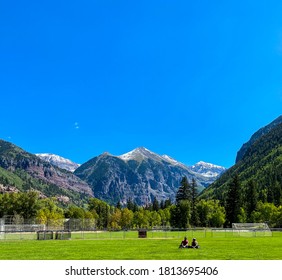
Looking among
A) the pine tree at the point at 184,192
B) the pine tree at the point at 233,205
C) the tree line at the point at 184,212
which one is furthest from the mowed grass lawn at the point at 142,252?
the pine tree at the point at 184,192

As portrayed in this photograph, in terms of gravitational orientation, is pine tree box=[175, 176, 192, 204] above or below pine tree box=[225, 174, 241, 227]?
above

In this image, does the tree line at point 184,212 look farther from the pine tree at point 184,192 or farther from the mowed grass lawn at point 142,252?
the mowed grass lawn at point 142,252

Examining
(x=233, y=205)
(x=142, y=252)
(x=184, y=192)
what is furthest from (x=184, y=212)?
(x=142, y=252)

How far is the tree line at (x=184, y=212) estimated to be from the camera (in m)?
133

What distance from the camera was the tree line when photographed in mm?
132625

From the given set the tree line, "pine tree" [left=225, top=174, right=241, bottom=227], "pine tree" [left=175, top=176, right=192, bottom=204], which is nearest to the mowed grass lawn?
the tree line

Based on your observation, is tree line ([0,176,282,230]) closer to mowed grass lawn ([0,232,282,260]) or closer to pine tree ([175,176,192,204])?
pine tree ([175,176,192,204])

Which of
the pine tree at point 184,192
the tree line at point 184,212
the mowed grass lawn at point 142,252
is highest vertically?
the pine tree at point 184,192

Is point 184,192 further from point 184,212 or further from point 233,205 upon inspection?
point 233,205

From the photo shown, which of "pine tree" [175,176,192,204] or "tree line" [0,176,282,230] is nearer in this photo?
"tree line" [0,176,282,230]

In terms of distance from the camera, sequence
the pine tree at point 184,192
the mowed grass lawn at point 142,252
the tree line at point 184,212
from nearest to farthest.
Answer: the mowed grass lawn at point 142,252 < the tree line at point 184,212 < the pine tree at point 184,192

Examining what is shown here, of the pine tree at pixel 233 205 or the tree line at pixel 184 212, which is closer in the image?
the pine tree at pixel 233 205

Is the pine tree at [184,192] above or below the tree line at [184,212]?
above
